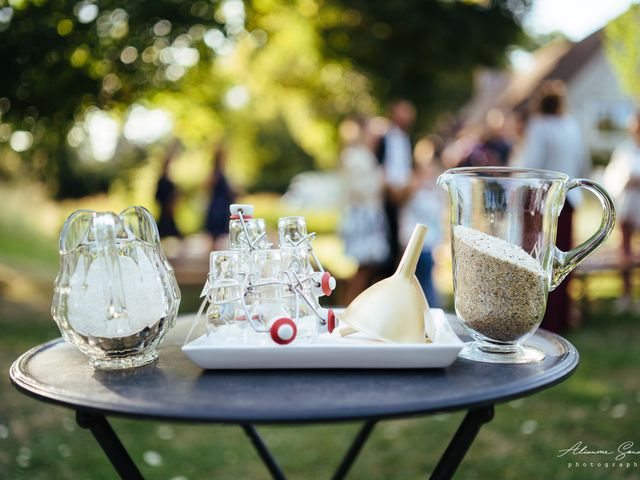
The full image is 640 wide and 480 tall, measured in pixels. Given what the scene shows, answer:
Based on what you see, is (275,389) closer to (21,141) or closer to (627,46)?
(627,46)

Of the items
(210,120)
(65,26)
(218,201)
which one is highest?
(65,26)

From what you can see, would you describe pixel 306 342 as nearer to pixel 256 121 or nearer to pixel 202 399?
pixel 202 399

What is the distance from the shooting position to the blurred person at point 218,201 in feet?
21.7

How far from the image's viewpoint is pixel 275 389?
1.08m

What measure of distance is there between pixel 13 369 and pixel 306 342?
585mm

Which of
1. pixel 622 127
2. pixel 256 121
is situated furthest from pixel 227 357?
pixel 256 121

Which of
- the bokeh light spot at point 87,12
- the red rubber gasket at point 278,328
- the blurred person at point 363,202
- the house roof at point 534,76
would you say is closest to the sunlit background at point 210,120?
the bokeh light spot at point 87,12

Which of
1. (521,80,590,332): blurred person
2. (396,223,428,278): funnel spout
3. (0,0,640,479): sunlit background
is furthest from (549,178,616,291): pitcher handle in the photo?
(521,80,590,332): blurred person

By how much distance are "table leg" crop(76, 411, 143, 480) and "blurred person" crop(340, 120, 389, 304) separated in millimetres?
3727

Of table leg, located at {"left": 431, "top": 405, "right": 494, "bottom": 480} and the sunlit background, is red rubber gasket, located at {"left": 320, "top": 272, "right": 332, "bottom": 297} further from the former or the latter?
the sunlit background

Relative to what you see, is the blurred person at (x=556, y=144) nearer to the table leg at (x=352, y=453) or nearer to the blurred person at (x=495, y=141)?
the blurred person at (x=495, y=141)

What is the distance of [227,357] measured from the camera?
1164 mm

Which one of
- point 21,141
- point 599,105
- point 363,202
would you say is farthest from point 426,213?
point 599,105

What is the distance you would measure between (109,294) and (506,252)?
77 centimetres
